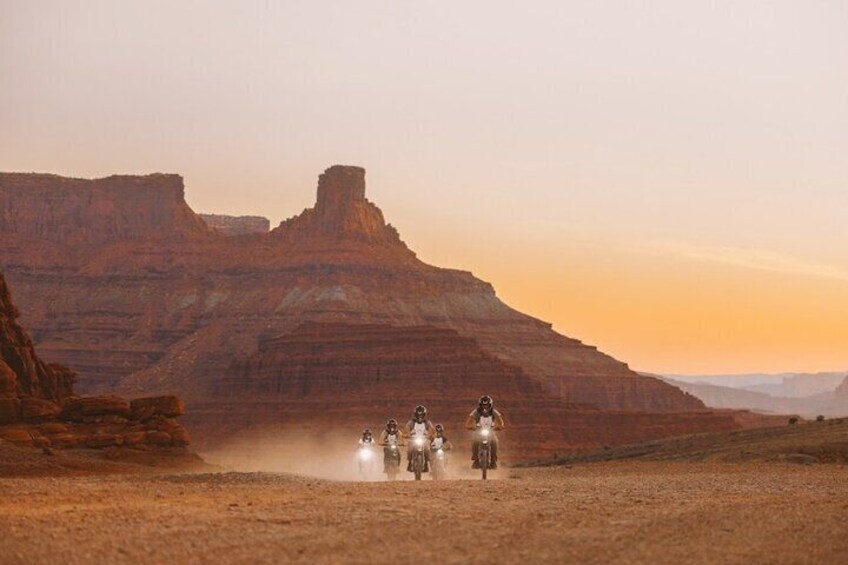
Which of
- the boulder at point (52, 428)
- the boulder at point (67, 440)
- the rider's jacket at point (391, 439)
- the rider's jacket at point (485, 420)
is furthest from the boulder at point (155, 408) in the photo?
the rider's jacket at point (485, 420)

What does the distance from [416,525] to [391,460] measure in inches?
869

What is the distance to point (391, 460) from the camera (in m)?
40.7

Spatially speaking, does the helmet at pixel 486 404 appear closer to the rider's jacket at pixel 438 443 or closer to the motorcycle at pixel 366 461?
the rider's jacket at pixel 438 443

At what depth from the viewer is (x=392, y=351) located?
184m

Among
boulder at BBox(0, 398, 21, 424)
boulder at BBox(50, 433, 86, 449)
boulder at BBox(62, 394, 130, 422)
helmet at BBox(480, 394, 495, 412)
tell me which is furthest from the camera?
boulder at BBox(62, 394, 130, 422)

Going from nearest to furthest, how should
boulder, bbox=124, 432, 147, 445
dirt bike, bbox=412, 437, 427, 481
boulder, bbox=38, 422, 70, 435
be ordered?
dirt bike, bbox=412, 437, 427, 481 < boulder, bbox=38, 422, 70, 435 < boulder, bbox=124, 432, 147, 445

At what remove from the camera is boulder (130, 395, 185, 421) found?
6994 centimetres

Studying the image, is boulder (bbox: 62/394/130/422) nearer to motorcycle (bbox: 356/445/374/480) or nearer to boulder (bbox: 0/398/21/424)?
boulder (bbox: 0/398/21/424)

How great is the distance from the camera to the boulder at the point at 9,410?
201ft

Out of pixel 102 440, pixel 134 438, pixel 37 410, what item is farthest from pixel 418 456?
pixel 37 410

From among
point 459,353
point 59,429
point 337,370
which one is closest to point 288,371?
point 337,370

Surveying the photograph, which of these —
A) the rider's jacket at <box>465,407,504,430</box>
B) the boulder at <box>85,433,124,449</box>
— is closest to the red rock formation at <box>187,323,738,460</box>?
the boulder at <box>85,433,124,449</box>

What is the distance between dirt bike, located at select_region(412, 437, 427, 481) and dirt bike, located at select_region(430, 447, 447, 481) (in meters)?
0.41

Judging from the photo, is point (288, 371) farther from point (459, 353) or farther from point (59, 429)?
point (59, 429)
